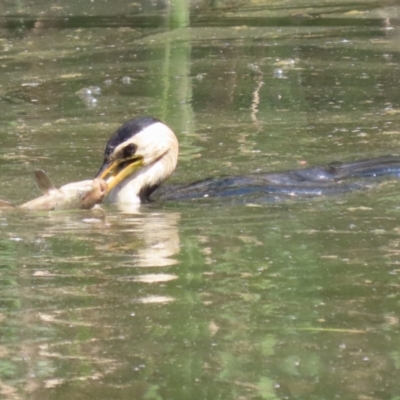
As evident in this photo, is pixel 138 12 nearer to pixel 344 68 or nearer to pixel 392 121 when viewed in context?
pixel 344 68

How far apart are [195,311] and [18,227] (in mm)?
1812

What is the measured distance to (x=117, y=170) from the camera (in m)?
6.95

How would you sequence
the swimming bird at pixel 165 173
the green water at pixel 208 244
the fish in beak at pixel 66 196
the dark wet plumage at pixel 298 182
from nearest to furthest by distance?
the green water at pixel 208 244 < the fish in beak at pixel 66 196 < the dark wet plumage at pixel 298 182 < the swimming bird at pixel 165 173

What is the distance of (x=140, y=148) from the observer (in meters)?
6.97

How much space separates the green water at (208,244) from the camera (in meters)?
3.36

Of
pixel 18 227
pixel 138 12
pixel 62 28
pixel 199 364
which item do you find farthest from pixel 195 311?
pixel 138 12

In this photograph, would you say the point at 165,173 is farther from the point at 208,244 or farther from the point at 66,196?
the point at 208,244

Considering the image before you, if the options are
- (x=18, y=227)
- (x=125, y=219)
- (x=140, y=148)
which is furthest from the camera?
(x=140, y=148)

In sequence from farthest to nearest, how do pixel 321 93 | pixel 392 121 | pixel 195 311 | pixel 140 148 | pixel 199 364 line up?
pixel 321 93 → pixel 392 121 → pixel 140 148 → pixel 195 311 → pixel 199 364

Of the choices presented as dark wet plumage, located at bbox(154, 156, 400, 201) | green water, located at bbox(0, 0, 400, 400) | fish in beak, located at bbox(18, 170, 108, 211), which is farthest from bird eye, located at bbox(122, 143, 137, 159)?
fish in beak, located at bbox(18, 170, 108, 211)

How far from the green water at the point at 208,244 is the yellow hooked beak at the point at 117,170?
302mm

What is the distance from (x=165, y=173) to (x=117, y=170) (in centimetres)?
28

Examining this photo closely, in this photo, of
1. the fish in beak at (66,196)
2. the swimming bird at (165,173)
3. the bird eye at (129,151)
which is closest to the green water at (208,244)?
the fish in beak at (66,196)

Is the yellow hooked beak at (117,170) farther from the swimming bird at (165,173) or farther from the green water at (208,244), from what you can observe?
the green water at (208,244)
